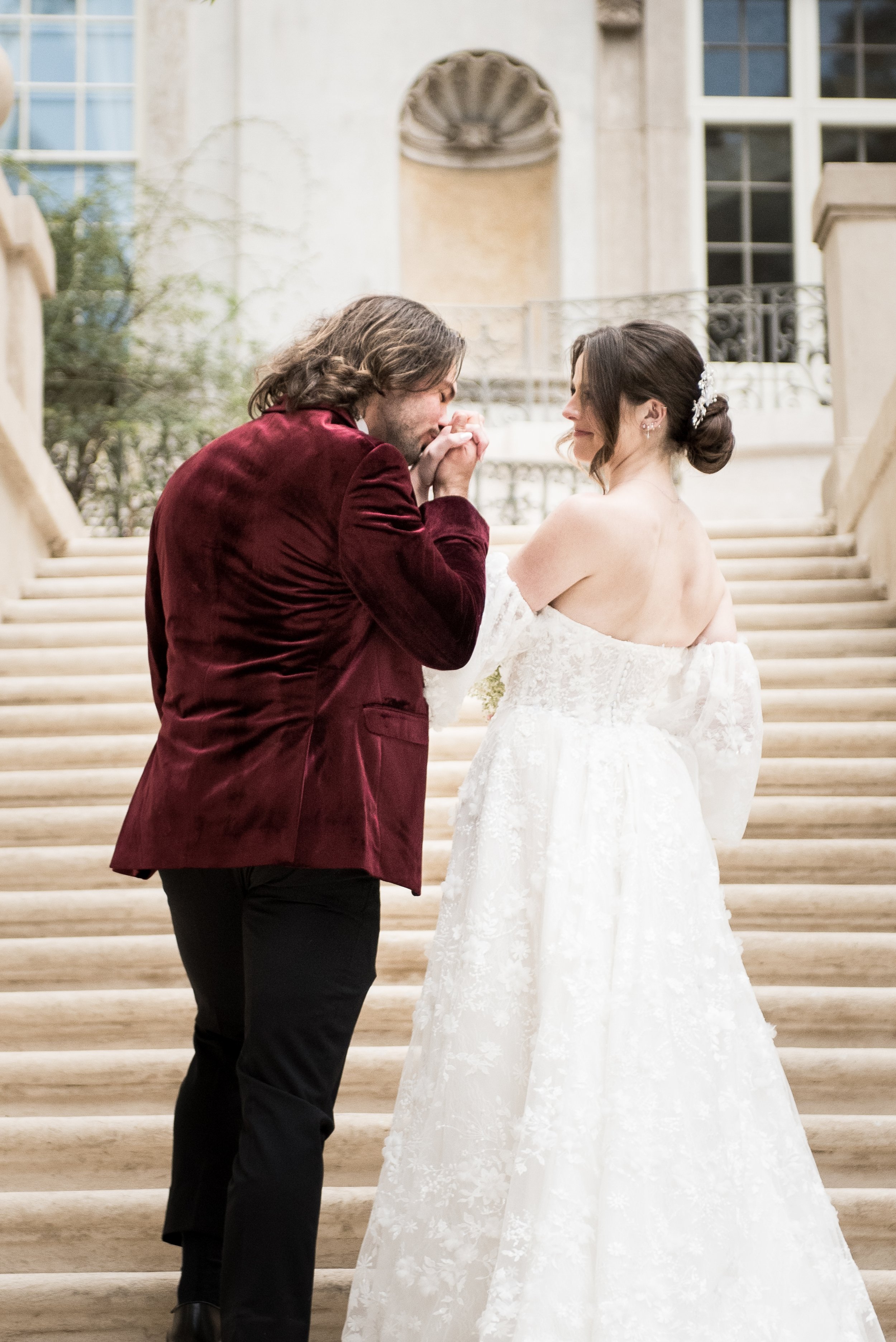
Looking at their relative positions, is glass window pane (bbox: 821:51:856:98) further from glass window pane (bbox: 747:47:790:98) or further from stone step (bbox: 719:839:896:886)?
stone step (bbox: 719:839:896:886)

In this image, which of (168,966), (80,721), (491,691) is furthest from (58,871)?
(491,691)

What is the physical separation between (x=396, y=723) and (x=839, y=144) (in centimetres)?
1226

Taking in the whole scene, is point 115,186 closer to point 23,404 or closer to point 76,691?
point 23,404

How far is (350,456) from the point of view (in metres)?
1.88

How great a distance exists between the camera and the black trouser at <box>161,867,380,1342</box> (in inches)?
72.0

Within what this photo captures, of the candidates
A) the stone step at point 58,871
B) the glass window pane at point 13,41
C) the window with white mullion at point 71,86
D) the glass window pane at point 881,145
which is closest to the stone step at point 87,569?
the stone step at point 58,871

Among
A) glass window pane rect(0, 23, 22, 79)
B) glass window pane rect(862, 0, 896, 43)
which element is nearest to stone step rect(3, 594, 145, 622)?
glass window pane rect(0, 23, 22, 79)

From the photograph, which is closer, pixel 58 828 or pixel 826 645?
pixel 58 828

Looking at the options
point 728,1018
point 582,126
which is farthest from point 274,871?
point 582,126

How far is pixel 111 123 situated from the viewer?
12.3m

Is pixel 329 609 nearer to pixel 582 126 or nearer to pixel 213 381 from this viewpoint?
pixel 213 381

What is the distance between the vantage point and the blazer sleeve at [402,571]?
1.84m

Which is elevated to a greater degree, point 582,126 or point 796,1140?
point 582,126

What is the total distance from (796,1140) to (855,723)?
266cm
